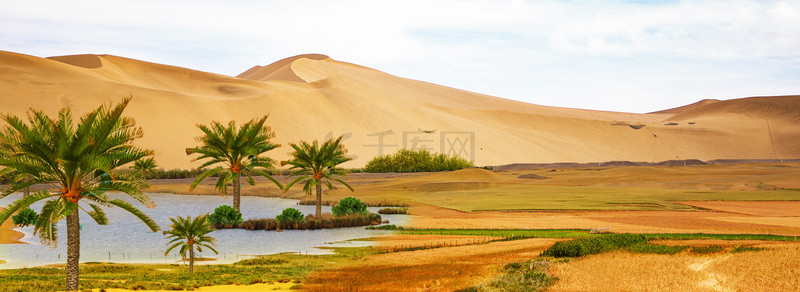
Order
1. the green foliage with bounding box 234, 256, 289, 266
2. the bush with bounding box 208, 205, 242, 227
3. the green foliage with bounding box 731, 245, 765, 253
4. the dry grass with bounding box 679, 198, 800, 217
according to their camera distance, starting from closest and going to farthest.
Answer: the green foliage with bounding box 731, 245, 765, 253
the green foliage with bounding box 234, 256, 289, 266
the bush with bounding box 208, 205, 242, 227
the dry grass with bounding box 679, 198, 800, 217

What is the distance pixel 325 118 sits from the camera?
159125 mm

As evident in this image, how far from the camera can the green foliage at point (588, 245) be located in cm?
2356

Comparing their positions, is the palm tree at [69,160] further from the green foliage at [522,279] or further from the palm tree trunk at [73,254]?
the green foliage at [522,279]

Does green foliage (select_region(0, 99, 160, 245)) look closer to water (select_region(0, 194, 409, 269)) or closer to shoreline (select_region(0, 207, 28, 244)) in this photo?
water (select_region(0, 194, 409, 269))

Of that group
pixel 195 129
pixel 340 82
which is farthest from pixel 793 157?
pixel 195 129

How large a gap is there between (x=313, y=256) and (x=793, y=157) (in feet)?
593

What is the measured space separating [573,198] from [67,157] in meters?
43.8

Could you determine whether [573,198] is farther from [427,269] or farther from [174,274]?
[174,274]

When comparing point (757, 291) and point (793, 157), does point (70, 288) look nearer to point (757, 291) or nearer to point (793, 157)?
point (757, 291)

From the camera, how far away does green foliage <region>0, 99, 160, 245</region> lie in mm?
19889

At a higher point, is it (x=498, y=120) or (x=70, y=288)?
(x=498, y=120)

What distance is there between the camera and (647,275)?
19688 millimetres

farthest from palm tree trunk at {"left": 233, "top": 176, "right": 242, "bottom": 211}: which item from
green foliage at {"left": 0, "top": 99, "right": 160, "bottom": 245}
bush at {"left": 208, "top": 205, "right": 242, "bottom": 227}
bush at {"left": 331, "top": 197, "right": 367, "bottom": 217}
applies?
green foliage at {"left": 0, "top": 99, "right": 160, "bottom": 245}

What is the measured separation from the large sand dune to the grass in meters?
93.9
